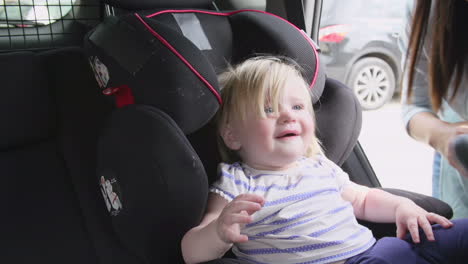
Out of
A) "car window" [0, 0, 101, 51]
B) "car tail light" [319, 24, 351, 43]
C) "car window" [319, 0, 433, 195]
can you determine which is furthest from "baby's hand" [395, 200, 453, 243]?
"car tail light" [319, 24, 351, 43]

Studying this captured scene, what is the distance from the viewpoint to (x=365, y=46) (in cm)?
269

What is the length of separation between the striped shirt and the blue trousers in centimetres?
6

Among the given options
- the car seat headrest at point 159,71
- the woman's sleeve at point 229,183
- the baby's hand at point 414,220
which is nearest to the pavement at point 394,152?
the baby's hand at point 414,220

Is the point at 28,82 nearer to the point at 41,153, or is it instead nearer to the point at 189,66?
the point at 41,153

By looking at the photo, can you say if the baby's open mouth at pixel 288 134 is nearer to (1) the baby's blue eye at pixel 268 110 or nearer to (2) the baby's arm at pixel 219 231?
(1) the baby's blue eye at pixel 268 110

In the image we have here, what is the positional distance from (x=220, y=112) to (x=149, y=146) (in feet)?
0.97

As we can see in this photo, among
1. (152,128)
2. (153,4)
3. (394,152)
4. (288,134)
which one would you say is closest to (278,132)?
(288,134)

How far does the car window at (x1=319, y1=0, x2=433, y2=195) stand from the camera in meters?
2.30

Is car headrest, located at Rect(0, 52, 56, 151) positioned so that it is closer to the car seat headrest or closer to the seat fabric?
the seat fabric

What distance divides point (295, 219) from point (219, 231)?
0.25 metres

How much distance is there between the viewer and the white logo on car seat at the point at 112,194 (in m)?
1.19

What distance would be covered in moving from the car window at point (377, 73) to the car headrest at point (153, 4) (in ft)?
2.65

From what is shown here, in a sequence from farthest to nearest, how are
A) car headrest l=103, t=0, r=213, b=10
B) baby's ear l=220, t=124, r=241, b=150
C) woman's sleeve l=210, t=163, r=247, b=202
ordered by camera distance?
car headrest l=103, t=0, r=213, b=10, baby's ear l=220, t=124, r=241, b=150, woman's sleeve l=210, t=163, r=247, b=202

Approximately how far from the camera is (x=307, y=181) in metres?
1.29
